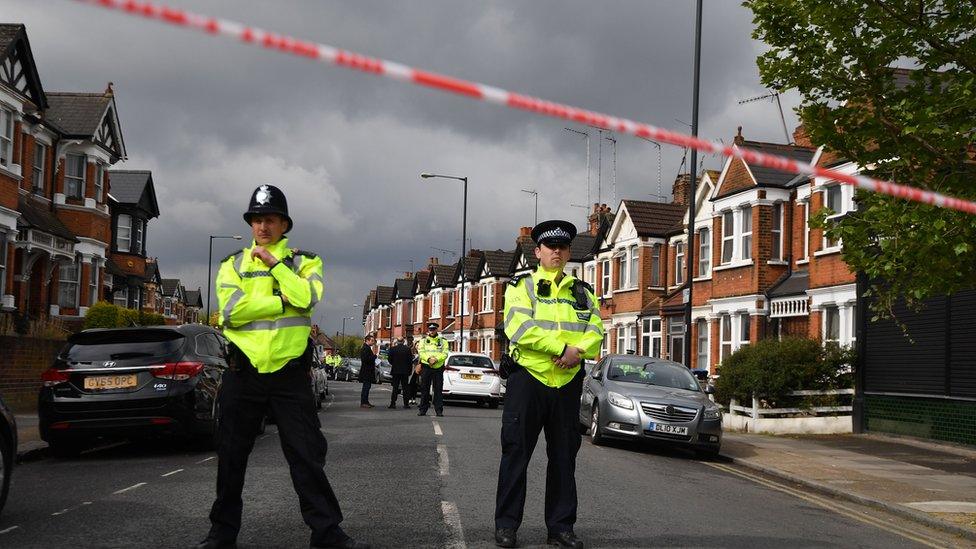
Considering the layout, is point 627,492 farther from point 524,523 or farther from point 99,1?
point 99,1

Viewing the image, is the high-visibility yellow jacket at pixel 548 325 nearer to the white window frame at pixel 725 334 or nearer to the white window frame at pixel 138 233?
the white window frame at pixel 725 334

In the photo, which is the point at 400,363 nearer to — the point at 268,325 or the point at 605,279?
the point at 268,325

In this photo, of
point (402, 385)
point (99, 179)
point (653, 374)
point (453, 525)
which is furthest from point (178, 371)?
point (99, 179)

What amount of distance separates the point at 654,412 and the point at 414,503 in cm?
676

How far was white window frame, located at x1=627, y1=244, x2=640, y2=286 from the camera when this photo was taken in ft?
129

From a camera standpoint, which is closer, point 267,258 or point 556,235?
point 267,258

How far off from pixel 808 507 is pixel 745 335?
66.1 feet

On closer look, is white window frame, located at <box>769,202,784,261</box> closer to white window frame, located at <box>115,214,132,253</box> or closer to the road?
A: the road

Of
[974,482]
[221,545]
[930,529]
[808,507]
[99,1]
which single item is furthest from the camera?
[974,482]

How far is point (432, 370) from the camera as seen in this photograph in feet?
63.9

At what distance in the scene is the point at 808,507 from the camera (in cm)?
961

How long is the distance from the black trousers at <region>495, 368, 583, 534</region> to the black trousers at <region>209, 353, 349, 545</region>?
1121 millimetres

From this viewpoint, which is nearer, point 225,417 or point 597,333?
point 225,417

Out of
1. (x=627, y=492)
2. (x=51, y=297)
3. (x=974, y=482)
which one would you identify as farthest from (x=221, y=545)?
(x=51, y=297)
